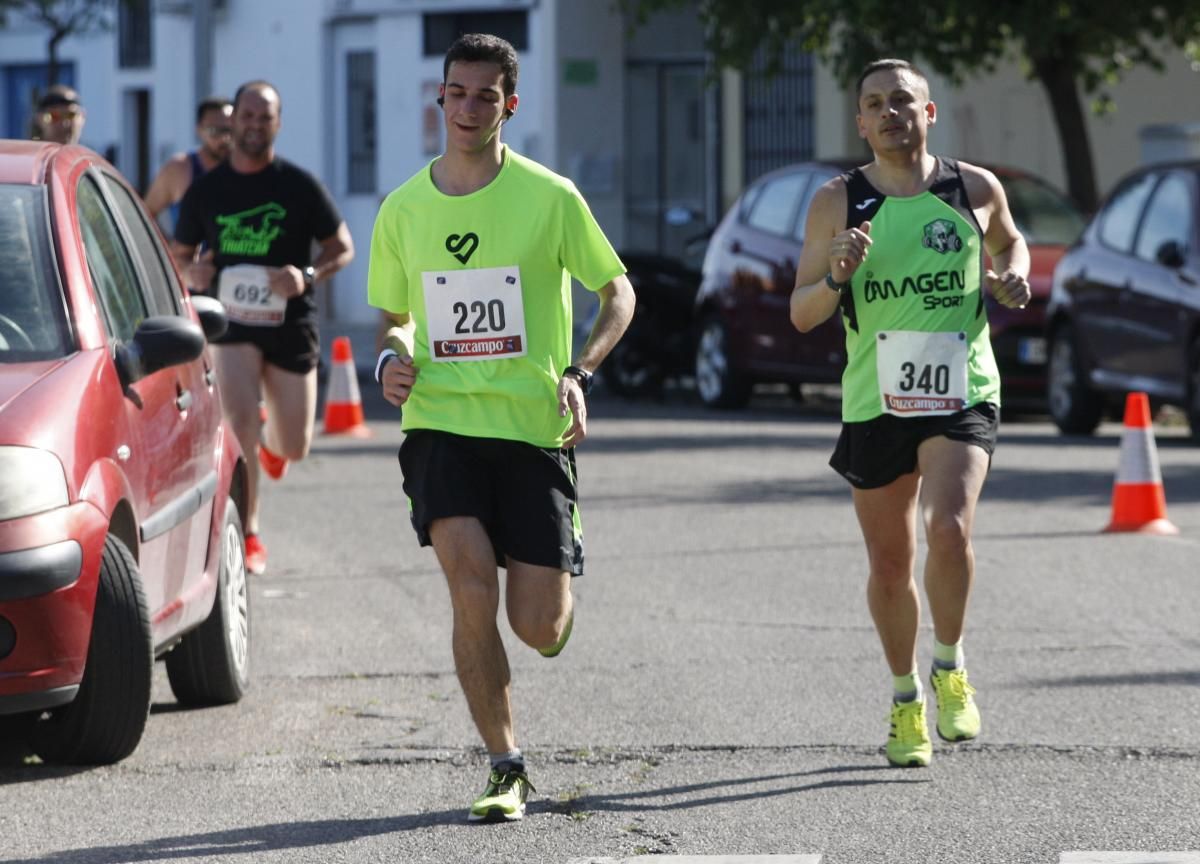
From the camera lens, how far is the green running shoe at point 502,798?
6094 millimetres

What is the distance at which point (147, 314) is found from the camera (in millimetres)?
7652

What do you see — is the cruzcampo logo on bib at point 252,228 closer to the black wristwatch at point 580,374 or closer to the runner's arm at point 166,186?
the runner's arm at point 166,186

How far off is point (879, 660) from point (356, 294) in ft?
79.7

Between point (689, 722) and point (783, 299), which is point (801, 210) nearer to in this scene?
point (783, 299)

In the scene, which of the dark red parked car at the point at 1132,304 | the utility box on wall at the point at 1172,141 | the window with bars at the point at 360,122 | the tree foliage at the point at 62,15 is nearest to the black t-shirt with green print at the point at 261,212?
the dark red parked car at the point at 1132,304

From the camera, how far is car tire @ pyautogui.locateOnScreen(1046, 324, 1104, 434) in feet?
55.1

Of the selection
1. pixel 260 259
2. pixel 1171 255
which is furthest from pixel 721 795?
pixel 1171 255

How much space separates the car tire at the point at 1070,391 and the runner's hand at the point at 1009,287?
10.1m

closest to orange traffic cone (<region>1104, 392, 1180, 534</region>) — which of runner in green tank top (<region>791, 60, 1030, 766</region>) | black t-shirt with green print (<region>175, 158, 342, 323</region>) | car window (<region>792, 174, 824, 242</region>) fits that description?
black t-shirt with green print (<region>175, 158, 342, 323</region>)

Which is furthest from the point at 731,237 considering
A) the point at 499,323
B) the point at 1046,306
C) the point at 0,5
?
the point at 0,5

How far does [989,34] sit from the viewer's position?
22.1m

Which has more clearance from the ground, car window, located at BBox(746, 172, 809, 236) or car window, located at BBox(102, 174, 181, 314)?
car window, located at BBox(102, 174, 181, 314)

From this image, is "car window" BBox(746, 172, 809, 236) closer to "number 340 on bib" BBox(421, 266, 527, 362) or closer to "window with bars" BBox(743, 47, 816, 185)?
"window with bars" BBox(743, 47, 816, 185)

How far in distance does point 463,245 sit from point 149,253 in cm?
209
